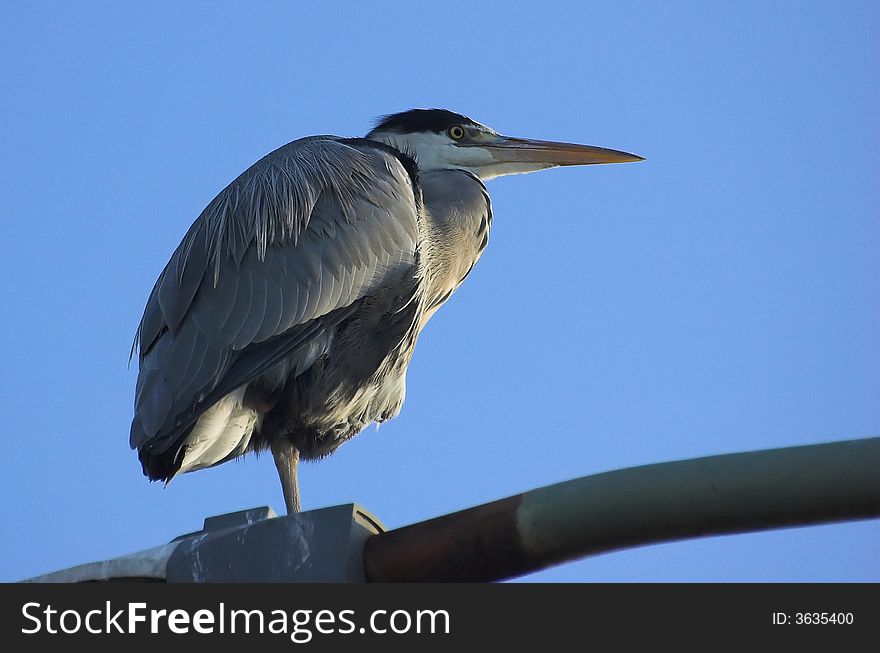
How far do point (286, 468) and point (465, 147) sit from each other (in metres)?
1.76

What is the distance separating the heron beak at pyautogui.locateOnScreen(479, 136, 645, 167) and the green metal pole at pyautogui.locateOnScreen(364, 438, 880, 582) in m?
3.27

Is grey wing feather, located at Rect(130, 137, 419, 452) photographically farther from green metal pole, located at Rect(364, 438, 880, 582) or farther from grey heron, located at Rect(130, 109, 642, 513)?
green metal pole, located at Rect(364, 438, 880, 582)

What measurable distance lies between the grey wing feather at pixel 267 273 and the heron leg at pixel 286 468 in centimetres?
37

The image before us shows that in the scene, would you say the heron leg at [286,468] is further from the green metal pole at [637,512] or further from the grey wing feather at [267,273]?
the green metal pole at [637,512]

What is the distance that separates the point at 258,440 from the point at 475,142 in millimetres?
1790

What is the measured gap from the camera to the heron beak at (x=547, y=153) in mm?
5441

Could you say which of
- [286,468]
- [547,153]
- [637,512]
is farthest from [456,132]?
[637,512]

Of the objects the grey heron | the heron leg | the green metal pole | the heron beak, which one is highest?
the heron beak

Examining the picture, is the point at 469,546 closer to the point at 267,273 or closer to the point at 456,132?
the point at 267,273

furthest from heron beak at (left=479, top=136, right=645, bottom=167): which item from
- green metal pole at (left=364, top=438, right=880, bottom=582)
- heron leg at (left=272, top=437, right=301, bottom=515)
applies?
green metal pole at (left=364, top=438, right=880, bottom=582)

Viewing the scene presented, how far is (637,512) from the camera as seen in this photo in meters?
2.12

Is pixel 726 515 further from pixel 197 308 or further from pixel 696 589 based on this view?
pixel 197 308

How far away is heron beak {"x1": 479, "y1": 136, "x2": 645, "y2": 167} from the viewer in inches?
214

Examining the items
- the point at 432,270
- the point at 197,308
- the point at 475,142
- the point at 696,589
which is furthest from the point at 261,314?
the point at 696,589
